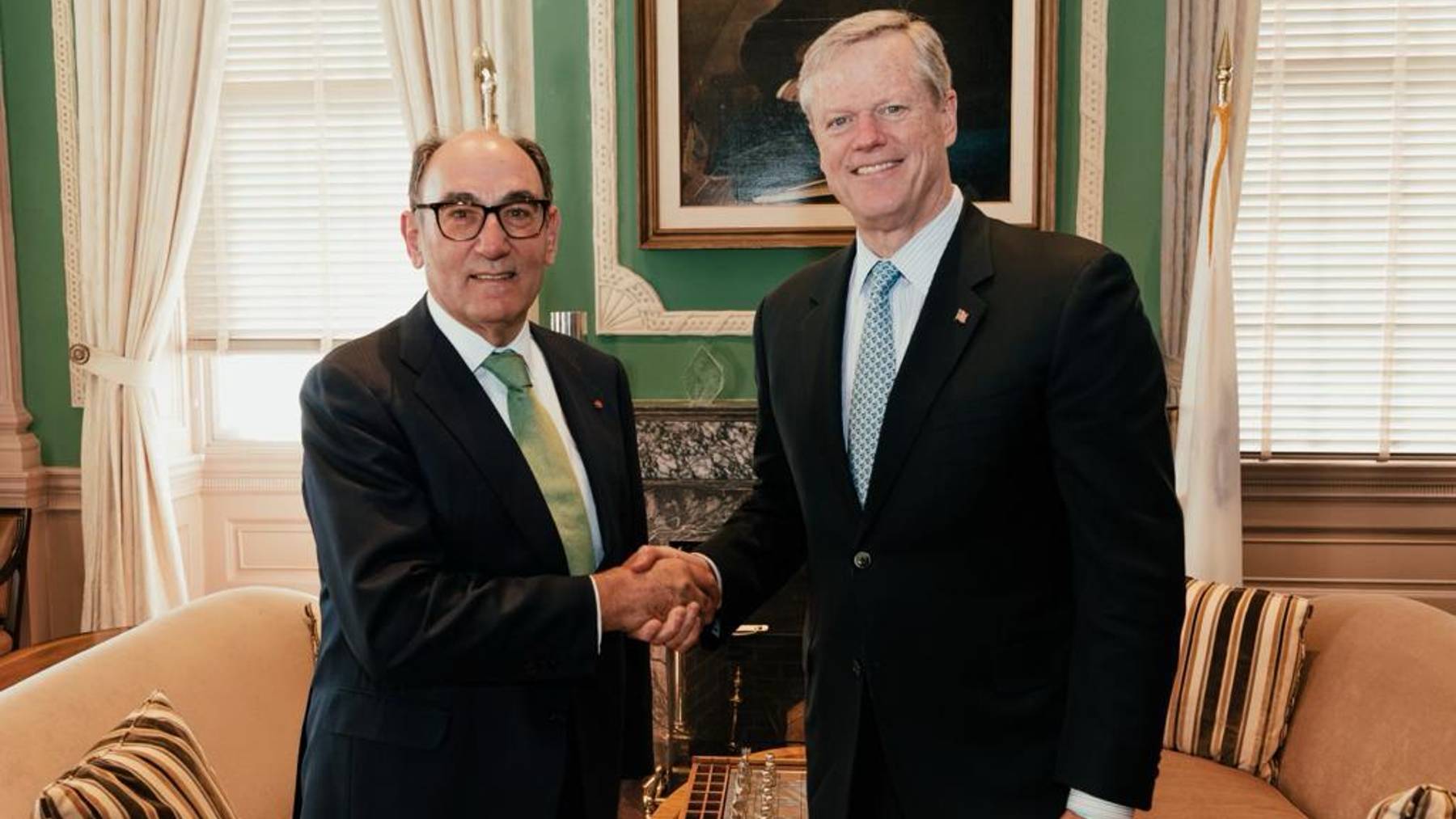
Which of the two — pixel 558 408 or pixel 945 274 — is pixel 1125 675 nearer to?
pixel 945 274

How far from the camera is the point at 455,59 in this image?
Answer: 12.6 ft

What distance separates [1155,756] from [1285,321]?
2868mm

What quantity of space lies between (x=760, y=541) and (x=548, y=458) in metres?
0.44

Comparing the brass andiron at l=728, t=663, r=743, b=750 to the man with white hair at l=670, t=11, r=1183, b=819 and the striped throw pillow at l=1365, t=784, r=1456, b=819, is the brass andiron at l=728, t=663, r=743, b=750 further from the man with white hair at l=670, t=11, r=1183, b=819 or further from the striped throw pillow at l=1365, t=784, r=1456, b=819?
the striped throw pillow at l=1365, t=784, r=1456, b=819

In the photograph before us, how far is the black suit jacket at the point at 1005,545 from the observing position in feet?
4.69

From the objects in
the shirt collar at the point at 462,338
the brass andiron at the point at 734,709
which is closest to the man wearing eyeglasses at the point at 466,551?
the shirt collar at the point at 462,338

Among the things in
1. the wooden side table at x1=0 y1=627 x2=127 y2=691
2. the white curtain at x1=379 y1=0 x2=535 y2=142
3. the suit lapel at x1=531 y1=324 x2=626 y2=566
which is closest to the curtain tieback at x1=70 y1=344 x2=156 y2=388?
the wooden side table at x1=0 y1=627 x2=127 y2=691

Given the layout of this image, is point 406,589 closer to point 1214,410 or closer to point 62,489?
point 1214,410

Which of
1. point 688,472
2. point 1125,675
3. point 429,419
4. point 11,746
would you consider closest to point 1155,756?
point 1125,675

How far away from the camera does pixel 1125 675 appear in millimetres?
1433

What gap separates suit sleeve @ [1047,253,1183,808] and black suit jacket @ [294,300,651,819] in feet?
2.21

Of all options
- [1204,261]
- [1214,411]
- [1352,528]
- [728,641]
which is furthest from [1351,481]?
[728,641]

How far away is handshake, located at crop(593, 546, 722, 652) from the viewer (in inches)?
65.9

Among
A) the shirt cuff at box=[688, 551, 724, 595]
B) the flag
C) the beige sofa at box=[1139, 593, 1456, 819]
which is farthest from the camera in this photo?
the flag
